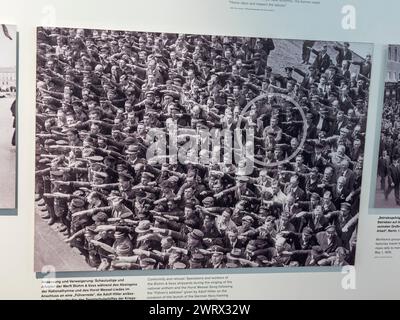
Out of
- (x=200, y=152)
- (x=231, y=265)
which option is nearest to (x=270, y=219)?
(x=231, y=265)

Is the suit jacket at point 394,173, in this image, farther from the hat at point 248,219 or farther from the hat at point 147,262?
the hat at point 147,262

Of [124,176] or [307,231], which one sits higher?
[124,176]

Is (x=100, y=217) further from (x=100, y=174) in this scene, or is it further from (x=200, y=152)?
(x=200, y=152)

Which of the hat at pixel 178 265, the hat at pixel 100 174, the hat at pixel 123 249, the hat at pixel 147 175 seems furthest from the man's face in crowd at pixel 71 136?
the hat at pixel 178 265

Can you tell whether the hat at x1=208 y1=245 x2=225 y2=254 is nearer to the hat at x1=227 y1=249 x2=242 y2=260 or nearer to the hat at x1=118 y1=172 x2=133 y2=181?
the hat at x1=227 y1=249 x2=242 y2=260
